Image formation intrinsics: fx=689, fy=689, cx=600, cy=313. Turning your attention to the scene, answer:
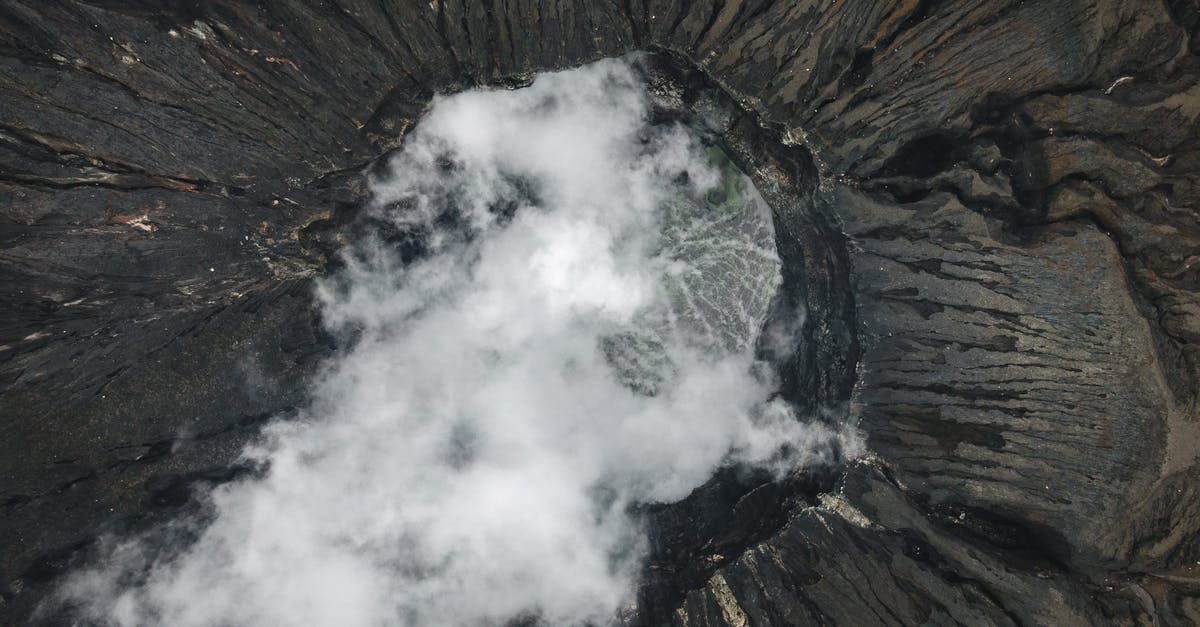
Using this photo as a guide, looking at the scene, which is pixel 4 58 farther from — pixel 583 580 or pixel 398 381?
pixel 583 580

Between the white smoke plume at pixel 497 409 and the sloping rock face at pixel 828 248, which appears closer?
the sloping rock face at pixel 828 248

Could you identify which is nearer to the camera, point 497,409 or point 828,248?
point 828,248

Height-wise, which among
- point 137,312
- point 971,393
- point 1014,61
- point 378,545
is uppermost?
point 1014,61

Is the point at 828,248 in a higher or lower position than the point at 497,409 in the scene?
higher

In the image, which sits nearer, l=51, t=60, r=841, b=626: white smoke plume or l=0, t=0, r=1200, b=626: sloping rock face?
l=0, t=0, r=1200, b=626: sloping rock face

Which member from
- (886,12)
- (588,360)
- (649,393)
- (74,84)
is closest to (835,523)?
(649,393)
